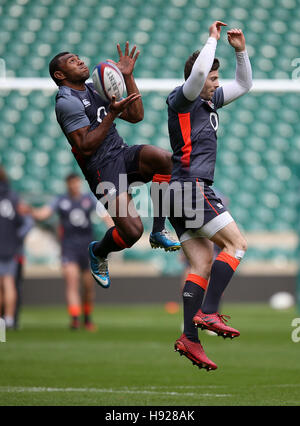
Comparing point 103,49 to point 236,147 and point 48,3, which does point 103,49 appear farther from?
point 236,147

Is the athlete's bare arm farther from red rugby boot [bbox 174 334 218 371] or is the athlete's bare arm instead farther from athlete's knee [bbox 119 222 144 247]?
red rugby boot [bbox 174 334 218 371]

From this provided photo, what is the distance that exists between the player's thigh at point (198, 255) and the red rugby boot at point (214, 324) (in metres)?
0.35

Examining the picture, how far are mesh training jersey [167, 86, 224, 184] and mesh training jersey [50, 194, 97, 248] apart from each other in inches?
234

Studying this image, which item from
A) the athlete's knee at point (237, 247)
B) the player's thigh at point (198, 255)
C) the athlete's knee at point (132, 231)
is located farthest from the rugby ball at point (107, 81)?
the athlete's knee at point (237, 247)

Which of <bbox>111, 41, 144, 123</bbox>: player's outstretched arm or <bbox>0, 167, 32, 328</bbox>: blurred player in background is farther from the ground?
<bbox>111, 41, 144, 123</bbox>: player's outstretched arm

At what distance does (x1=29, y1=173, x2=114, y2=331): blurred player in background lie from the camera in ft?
36.0

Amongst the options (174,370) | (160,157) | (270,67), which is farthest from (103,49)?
(160,157)

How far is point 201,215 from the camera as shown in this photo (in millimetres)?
5156

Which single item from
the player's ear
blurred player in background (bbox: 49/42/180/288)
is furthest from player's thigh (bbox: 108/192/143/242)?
the player's ear

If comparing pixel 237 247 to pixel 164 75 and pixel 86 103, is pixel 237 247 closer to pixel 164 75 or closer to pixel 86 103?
pixel 86 103

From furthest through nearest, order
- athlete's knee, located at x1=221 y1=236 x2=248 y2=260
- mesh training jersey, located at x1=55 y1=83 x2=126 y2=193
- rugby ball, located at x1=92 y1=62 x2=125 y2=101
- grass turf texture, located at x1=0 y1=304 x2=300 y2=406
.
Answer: grass turf texture, located at x1=0 y1=304 x2=300 y2=406
mesh training jersey, located at x1=55 y1=83 x2=126 y2=193
rugby ball, located at x1=92 y1=62 x2=125 y2=101
athlete's knee, located at x1=221 y1=236 x2=248 y2=260

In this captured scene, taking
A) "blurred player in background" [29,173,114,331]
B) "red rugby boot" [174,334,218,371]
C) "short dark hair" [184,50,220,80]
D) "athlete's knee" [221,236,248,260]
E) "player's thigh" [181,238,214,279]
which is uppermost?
"short dark hair" [184,50,220,80]

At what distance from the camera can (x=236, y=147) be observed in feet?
55.3

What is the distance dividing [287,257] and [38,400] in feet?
36.7
